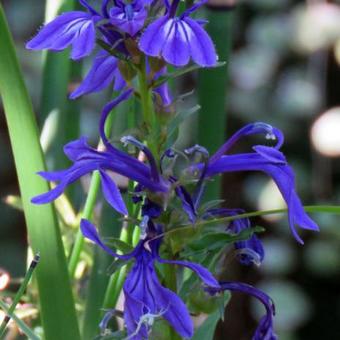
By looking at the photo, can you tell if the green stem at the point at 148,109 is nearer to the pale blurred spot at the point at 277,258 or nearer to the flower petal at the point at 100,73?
the flower petal at the point at 100,73

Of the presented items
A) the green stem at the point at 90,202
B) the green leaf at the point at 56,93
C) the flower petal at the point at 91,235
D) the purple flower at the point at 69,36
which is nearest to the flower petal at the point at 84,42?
the purple flower at the point at 69,36

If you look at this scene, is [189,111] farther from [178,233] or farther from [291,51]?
[291,51]

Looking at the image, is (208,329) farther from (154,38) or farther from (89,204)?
(154,38)

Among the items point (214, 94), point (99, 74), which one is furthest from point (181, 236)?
point (214, 94)

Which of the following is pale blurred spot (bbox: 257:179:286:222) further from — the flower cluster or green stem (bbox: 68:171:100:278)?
the flower cluster

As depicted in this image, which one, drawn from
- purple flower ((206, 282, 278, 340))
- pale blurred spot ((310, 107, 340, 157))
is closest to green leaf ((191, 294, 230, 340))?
purple flower ((206, 282, 278, 340))

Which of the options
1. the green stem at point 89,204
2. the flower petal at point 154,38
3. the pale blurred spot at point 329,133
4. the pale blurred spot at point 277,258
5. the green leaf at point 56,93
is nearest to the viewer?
the flower petal at point 154,38

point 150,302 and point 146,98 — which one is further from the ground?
point 146,98
